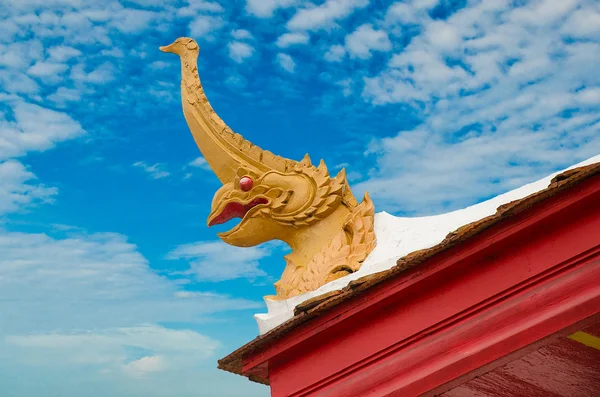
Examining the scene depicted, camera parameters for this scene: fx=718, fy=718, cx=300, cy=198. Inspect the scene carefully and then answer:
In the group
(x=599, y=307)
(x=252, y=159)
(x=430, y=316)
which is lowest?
(x=599, y=307)

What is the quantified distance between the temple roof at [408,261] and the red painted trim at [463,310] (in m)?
0.04

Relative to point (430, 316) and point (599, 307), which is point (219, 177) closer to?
point (430, 316)

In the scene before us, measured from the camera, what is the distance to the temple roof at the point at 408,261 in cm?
298

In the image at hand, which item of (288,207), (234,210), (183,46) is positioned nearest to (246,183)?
(234,210)

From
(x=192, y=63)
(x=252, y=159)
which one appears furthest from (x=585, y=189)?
(x=192, y=63)

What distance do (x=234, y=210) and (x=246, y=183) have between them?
0.78 ft

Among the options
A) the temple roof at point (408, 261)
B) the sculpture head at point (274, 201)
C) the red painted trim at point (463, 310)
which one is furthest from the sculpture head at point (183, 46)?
the red painted trim at point (463, 310)

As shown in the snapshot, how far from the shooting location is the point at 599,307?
9.22ft

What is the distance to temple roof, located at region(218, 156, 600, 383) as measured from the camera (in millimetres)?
2982

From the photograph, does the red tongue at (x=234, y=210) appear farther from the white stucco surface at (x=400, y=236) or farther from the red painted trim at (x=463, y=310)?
the red painted trim at (x=463, y=310)

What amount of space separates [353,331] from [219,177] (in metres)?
2.22

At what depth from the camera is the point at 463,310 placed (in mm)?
3246

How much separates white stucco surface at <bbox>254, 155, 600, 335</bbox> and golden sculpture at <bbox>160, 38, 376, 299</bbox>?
0.39 ft

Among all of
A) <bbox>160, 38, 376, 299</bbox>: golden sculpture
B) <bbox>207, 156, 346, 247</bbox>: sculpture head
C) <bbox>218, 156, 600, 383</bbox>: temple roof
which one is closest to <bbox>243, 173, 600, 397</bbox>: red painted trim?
<bbox>218, 156, 600, 383</bbox>: temple roof
